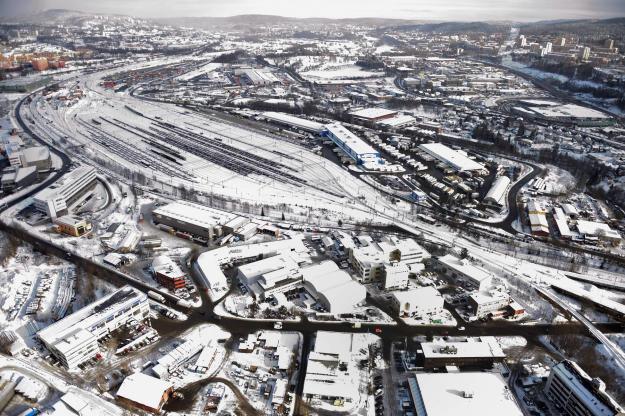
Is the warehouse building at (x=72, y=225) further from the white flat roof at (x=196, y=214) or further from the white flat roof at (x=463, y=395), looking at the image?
the white flat roof at (x=463, y=395)

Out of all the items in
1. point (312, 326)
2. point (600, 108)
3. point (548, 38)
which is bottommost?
point (312, 326)

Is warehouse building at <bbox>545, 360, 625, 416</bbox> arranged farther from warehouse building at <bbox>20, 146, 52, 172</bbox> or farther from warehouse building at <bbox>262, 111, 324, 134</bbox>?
warehouse building at <bbox>20, 146, 52, 172</bbox>

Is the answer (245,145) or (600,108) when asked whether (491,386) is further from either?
(600,108)

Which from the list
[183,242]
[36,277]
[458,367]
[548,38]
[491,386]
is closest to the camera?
[491,386]

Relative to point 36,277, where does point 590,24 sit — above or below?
above

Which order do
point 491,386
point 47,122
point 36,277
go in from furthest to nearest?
point 47,122, point 36,277, point 491,386

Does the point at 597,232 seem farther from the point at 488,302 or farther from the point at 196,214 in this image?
the point at 196,214

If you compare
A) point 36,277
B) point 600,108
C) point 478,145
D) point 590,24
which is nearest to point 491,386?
point 36,277

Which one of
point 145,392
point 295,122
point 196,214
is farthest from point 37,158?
point 145,392
